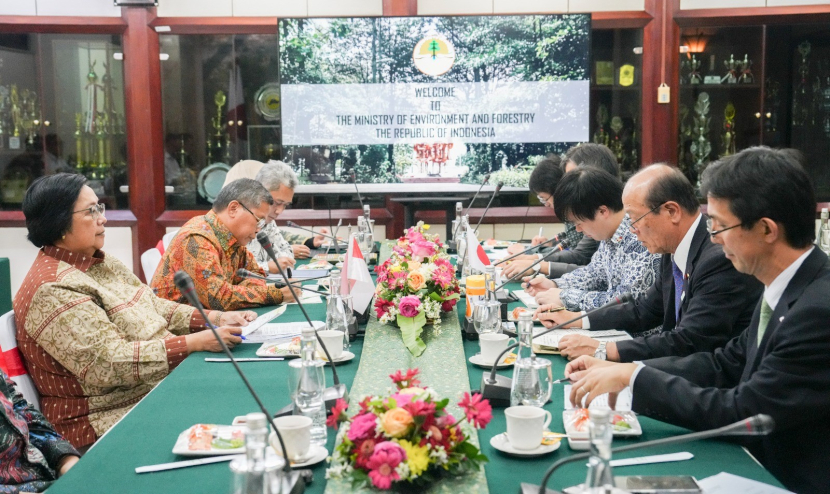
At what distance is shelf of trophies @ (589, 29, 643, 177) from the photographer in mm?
6059

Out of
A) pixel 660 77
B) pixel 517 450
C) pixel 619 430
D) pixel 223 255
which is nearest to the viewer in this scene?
pixel 517 450

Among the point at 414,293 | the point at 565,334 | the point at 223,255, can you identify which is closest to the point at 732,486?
the point at 565,334

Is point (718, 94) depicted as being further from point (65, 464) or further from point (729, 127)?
point (65, 464)

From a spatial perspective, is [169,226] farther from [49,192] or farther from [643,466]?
[643,466]

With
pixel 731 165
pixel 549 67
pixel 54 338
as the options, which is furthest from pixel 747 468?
pixel 549 67

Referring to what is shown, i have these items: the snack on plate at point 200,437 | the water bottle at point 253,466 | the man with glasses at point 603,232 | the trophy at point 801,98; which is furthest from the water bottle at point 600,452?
the trophy at point 801,98

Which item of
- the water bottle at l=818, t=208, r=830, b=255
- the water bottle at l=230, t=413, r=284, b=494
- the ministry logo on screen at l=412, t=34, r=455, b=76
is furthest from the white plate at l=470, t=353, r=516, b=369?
the ministry logo on screen at l=412, t=34, r=455, b=76

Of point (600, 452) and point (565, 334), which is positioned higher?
point (600, 452)

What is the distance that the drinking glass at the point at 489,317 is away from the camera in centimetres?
255

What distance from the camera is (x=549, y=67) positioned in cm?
583

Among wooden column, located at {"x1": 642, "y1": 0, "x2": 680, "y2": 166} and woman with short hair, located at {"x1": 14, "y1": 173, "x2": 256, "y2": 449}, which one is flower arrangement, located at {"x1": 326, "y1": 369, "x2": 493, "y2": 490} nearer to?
woman with short hair, located at {"x1": 14, "y1": 173, "x2": 256, "y2": 449}

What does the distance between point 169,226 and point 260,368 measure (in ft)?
13.4

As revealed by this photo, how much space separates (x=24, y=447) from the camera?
203 cm

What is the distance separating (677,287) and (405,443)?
1.49 m
